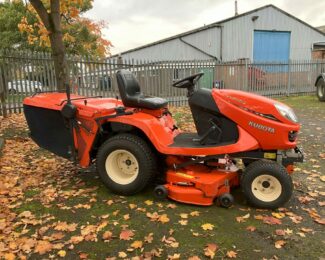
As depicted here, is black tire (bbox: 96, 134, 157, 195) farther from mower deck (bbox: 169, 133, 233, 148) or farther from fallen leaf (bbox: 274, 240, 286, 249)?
fallen leaf (bbox: 274, 240, 286, 249)

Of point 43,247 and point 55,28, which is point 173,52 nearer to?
point 55,28

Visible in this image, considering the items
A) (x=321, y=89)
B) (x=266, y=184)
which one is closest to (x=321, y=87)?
(x=321, y=89)

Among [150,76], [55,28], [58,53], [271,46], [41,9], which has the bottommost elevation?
[150,76]

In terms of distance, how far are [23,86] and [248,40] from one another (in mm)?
18456

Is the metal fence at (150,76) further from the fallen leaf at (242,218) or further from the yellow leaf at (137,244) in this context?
the fallen leaf at (242,218)

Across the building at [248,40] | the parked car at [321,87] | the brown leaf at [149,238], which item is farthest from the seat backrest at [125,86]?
the building at [248,40]

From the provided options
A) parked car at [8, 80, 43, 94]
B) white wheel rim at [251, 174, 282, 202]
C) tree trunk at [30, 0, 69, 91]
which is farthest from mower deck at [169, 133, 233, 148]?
parked car at [8, 80, 43, 94]

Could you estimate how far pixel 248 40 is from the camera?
24.9m

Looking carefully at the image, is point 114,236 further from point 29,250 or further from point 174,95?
point 174,95

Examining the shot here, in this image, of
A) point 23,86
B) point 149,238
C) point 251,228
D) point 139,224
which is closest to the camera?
point 149,238

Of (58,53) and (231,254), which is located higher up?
(58,53)

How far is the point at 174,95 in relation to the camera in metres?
13.5

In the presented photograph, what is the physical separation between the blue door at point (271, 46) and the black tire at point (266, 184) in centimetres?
2234

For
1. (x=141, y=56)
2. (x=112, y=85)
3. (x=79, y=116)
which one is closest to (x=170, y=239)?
(x=79, y=116)
